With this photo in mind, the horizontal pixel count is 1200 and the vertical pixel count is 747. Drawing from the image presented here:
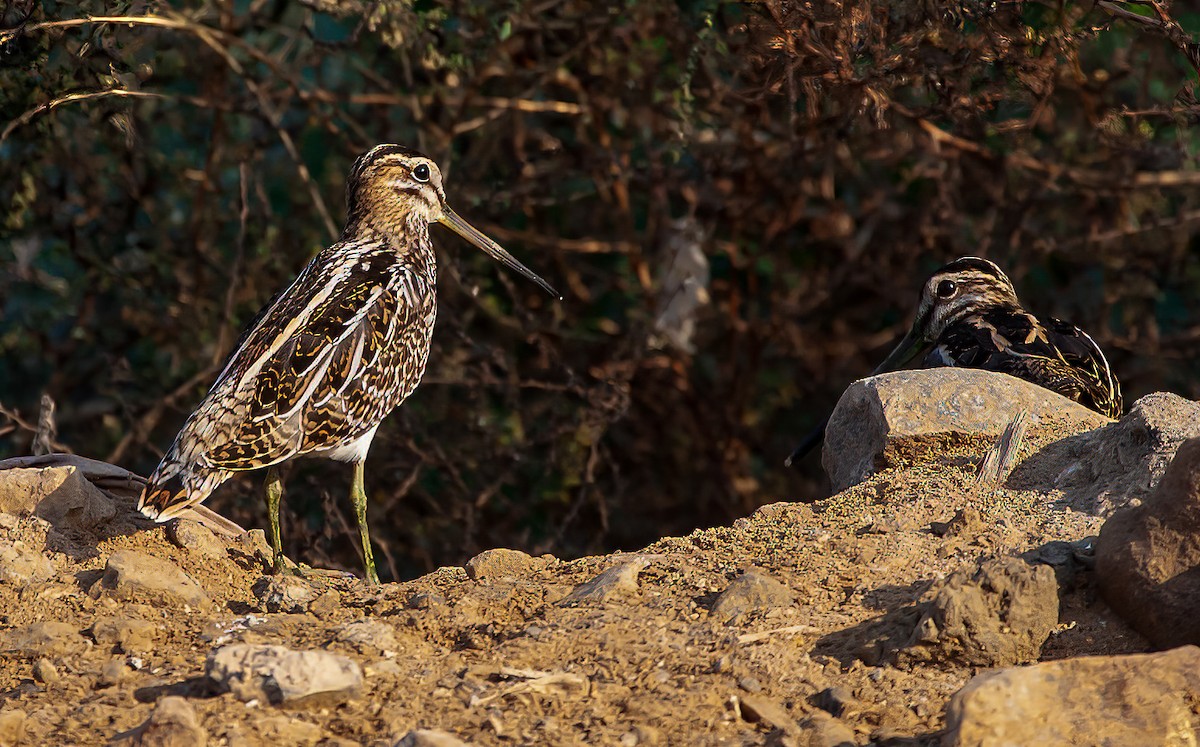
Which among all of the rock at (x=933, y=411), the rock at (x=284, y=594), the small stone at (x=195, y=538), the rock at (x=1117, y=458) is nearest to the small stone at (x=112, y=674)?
the rock at (x=284, y=594)

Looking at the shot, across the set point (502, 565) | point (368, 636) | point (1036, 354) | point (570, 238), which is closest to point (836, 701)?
point (368, 636)

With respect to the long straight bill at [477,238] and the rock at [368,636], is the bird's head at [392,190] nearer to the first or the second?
Answer: the long straight bill at [477,238]

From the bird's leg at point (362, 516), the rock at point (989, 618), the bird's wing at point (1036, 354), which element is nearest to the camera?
the rock at point (989, 618)

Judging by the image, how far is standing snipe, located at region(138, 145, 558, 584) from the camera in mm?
5191

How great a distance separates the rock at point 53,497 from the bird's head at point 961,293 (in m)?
4.06

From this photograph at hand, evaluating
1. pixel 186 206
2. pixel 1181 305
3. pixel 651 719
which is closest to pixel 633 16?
pixel 186 206

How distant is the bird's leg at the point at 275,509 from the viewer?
5188mm

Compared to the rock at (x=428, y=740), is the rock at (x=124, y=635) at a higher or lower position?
lower

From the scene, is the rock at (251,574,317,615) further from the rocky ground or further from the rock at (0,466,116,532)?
the rock at (0,466,116,532)

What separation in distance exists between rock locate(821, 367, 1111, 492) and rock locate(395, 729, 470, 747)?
233 cm

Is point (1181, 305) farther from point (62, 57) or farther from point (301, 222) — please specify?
point (62, 57)

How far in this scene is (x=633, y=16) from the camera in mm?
7652

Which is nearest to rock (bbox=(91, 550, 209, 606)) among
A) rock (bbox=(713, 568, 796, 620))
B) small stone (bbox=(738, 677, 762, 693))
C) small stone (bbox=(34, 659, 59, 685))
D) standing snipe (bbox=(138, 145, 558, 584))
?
standing snipe (bbox=(138, 145, 558, 584))

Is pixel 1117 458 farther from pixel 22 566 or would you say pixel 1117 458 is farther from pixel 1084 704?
pixel 22 566
